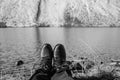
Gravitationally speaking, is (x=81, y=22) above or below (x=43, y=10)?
below

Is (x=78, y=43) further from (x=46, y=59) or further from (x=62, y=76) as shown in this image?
(x=62, y=76)

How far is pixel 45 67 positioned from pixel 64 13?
16136cm

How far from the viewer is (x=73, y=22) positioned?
515 ft

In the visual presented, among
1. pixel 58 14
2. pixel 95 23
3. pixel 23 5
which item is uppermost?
pixel 23 5

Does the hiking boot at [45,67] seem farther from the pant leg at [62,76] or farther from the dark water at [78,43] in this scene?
the dark water at [78,43]

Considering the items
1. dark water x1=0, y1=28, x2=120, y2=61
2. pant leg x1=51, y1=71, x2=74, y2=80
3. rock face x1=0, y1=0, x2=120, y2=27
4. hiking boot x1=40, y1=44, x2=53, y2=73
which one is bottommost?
dark water x1=0, y1=28, x2=120, y2=61

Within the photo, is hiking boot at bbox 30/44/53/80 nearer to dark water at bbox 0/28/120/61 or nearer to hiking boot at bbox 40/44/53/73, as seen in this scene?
hiking boot at bbox 40/44/53/73

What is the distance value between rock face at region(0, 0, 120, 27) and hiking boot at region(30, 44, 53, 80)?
145m

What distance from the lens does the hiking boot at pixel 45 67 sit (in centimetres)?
427

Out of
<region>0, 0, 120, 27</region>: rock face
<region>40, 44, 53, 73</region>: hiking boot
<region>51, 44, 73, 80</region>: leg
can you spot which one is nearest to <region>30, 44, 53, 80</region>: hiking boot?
<region>40, 44, 53, 73</region>: hiking boot

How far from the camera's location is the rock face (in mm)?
152125

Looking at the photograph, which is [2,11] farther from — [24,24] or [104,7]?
[104,7]

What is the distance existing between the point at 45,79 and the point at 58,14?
531ft

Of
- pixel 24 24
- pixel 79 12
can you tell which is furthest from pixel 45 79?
pixel 79 12
